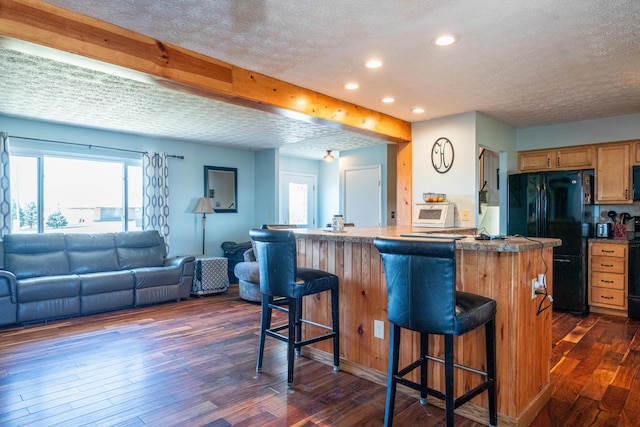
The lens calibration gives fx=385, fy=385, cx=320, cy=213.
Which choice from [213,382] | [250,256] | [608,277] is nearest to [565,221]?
[608,277]

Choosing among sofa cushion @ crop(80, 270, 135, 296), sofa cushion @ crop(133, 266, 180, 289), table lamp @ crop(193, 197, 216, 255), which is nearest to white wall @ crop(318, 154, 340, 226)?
table lamp @ crop(193, 197, 216, 255)

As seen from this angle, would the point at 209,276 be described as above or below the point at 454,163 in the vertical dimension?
below

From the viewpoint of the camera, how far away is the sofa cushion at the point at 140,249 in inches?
207

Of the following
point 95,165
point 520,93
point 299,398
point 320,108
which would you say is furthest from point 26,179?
point 520,93

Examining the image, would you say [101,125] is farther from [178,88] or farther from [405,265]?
[405,265]

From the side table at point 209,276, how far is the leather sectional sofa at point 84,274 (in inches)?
8.1

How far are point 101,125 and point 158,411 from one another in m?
4.21

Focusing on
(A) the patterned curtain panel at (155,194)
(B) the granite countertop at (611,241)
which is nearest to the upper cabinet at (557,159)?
(B) the granite countertop at (611,241)

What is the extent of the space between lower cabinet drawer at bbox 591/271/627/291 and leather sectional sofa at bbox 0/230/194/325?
5180 millimetres

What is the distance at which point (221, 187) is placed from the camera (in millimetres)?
6895

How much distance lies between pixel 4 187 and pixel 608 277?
7260 mm

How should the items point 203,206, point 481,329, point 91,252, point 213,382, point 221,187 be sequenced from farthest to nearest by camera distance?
point 221,187, point 203,206, point 91,252, point 213,382, point 481,329

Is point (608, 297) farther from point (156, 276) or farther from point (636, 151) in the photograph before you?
point (156, 276)

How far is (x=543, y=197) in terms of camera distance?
4.79 meters
